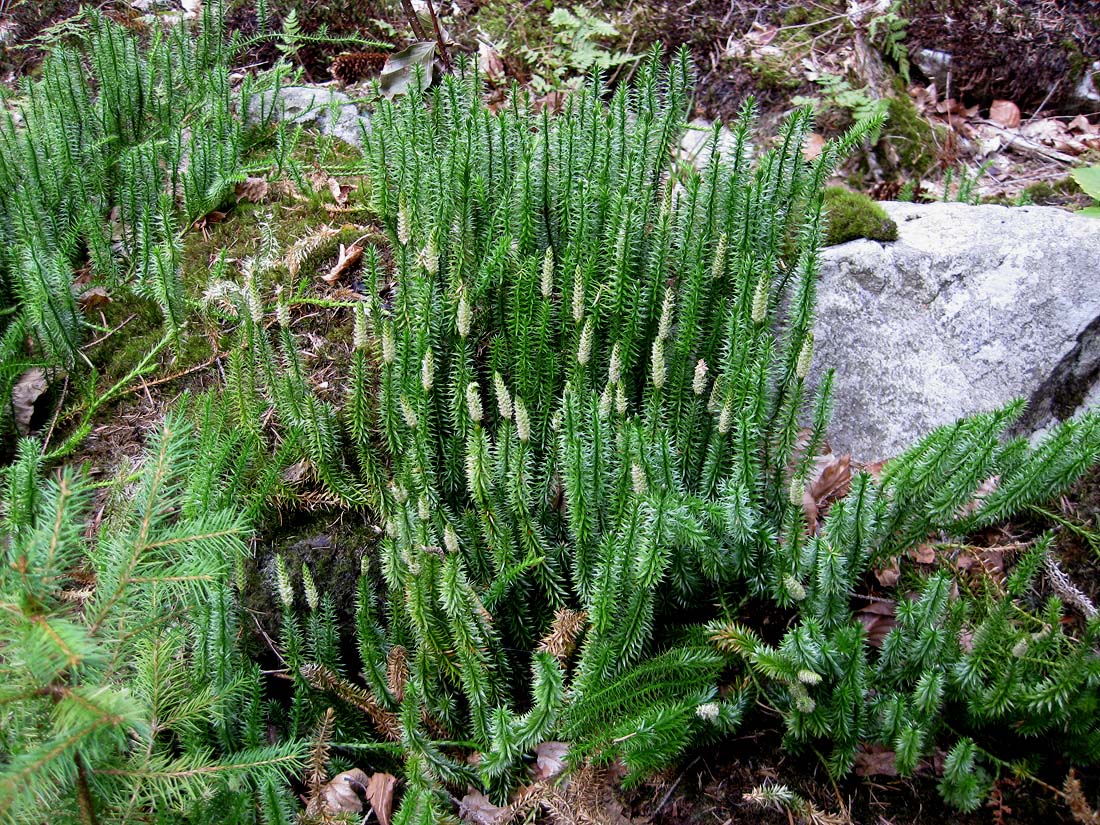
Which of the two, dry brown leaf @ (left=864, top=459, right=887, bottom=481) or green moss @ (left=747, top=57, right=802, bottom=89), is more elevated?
green moss @ (left=747, top=57, right=802, bottom=89)

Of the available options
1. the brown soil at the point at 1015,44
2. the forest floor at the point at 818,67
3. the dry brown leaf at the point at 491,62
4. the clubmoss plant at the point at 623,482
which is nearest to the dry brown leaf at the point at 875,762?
the clubmoss plant at the point at 623,482

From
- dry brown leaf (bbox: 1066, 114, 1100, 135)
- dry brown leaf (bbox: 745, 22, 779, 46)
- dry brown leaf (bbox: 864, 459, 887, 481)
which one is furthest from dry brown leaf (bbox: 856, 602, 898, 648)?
dry brown leaf (bbox: 1066, 114, 1100, 135)

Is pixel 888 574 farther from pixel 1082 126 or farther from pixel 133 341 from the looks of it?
pixel 1082 126

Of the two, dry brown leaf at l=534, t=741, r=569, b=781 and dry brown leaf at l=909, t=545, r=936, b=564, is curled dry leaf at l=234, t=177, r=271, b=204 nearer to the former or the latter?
dry brown leaf at l=534, t=741, r=569, b=781

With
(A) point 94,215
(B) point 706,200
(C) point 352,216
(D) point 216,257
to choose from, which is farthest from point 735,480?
(A) point 94,215

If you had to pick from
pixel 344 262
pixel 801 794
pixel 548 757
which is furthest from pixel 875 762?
pixel 344 262

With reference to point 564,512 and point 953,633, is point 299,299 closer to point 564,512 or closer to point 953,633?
point 564,512

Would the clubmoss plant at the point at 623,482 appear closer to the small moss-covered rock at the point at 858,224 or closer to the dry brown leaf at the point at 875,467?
the dry brown leaf at the point at 875,467

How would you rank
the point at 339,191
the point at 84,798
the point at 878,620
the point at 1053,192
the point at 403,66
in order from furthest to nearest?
the point at 1053,192
the point at 403,66
the point at 339,191
the point at 878,620
the point at 84,798
